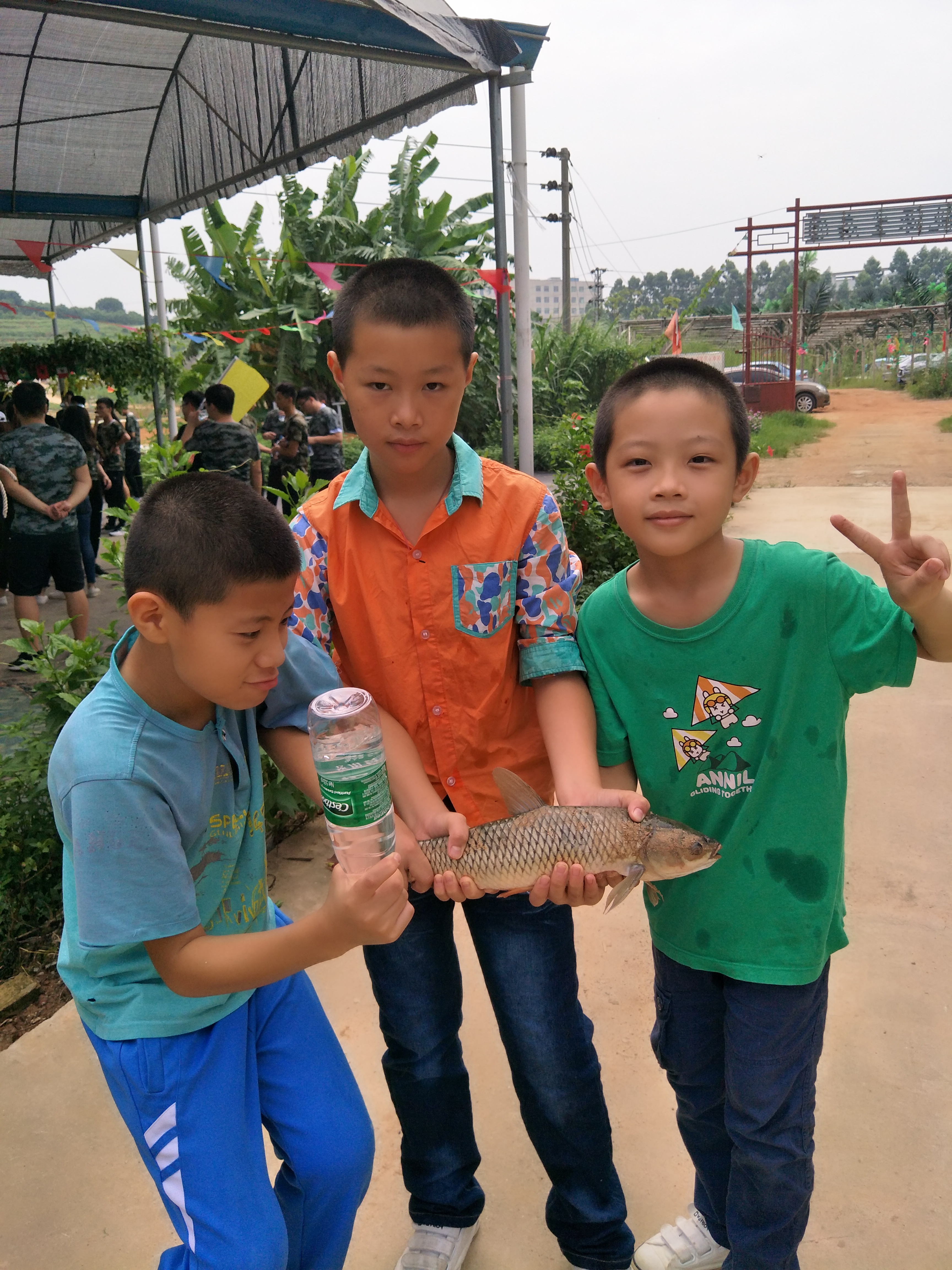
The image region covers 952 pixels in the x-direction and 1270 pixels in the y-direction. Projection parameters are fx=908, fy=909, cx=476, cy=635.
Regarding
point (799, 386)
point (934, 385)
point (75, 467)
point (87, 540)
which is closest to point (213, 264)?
point (87, 540)

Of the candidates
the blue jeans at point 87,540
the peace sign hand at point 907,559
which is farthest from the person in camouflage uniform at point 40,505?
the peace sign hand at point 907,559

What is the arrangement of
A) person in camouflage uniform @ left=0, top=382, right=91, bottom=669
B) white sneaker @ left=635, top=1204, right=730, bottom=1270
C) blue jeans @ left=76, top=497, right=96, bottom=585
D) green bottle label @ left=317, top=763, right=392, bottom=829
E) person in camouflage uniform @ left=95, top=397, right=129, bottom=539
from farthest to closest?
person in camouflage uniform @ left=95, top=397, right=129, bottom=539 → blue jeans @ left=76, top=497, right=96, bottom=585 → person in camouflage uniform @ left=0, top=382, right=91, bottom=669 → white sneaker @ left=635, top=1204, right=730, bottom=1270 → green bottle label @ left=317, top=763, right=392, bottom=829

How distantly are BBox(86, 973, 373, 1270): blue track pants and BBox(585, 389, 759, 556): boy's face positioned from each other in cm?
107

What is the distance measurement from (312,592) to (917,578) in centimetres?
107

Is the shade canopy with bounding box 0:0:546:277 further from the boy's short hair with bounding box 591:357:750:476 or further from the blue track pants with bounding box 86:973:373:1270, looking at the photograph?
the blue track pants with bounding box 86:973:373:1270

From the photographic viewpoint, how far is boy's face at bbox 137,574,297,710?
138 centimetres

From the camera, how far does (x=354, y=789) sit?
1.24 meters

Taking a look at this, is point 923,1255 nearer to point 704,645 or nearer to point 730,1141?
point 730,1141

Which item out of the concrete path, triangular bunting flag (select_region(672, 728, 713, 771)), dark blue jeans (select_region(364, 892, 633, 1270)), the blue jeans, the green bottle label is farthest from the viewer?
the blue jeans

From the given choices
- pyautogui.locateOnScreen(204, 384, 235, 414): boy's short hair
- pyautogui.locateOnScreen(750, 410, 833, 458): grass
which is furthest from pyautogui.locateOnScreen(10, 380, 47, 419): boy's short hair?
pyautogui.locateOnScreen(750, 410, 833, 458): grass

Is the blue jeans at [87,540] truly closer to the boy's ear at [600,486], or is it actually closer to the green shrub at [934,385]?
the boy's ear at [600,486]

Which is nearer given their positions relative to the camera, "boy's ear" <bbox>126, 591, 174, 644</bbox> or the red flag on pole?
"boy's ear" <bbox>126, 591, 174, 644</bbox>

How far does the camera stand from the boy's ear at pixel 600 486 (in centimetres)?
169

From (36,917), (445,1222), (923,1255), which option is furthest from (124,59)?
(923,1255)
